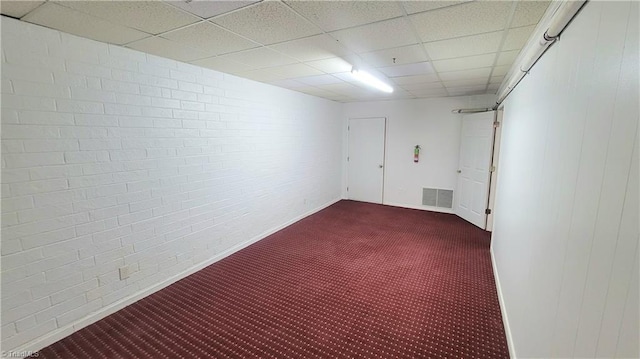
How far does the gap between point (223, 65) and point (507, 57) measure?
9.98 feet

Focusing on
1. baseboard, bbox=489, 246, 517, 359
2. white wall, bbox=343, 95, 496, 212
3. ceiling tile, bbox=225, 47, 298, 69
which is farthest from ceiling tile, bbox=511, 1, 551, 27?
white wall, bbox=343, 95, 496, 212

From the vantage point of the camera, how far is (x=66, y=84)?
7.00ft

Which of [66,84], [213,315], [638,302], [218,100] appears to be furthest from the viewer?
[218,100]

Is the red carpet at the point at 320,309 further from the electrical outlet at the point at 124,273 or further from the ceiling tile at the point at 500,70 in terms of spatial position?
the ceiling tile at the point at 500,70

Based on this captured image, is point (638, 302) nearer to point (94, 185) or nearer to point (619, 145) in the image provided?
point (619, 145)

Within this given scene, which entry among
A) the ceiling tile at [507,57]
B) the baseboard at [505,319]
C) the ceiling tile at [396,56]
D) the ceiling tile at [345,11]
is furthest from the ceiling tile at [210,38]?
the baseboard at [505,319]

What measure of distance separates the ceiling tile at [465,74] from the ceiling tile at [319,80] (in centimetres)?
139

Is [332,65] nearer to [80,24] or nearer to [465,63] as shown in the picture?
[465,63]

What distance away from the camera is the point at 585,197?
105 cm

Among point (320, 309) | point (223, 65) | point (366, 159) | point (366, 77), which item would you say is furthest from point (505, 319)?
point (366, 159)

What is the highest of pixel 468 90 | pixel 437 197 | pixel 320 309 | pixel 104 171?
pixel 468 90

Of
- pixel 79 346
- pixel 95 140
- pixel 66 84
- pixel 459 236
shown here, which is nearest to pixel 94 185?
pixel 95 140

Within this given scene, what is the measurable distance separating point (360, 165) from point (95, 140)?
17.3ft

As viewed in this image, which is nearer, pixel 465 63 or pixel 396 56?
pixel 396 56
